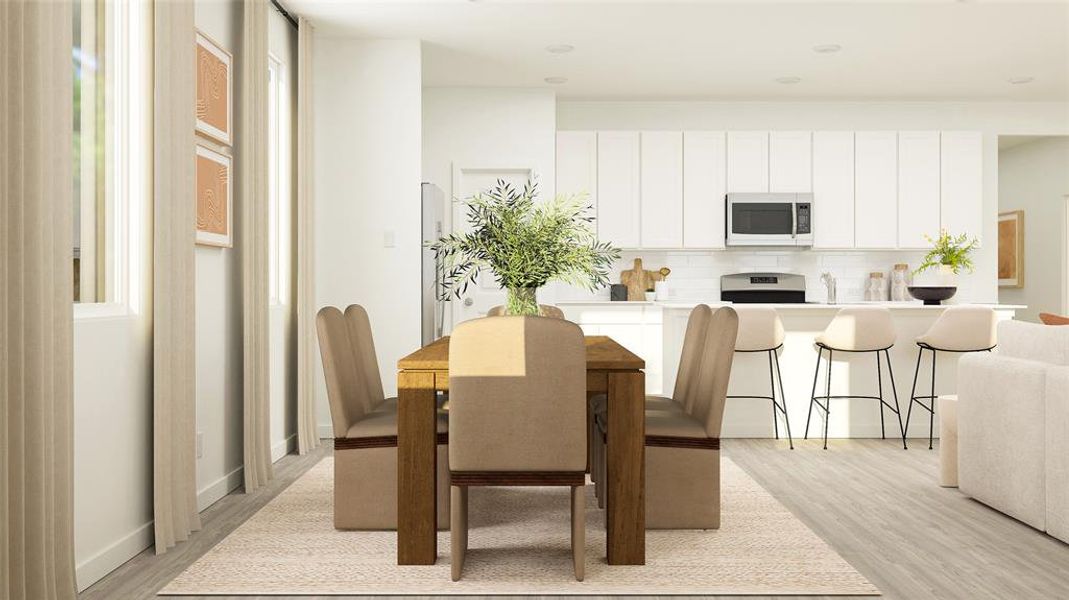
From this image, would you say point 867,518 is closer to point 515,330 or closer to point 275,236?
point 515,330

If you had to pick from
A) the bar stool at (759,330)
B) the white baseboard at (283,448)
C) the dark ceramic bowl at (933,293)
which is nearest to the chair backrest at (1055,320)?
the bar stool at (759,330)

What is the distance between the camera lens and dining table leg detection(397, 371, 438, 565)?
9.44 feet

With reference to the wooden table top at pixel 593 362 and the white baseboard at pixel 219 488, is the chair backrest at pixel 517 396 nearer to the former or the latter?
the wooden table top at pixel 593 362

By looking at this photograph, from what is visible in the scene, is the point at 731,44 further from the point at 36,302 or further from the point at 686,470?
the point at 36,302

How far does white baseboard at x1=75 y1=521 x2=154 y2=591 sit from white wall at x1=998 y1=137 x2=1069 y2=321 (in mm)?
8550

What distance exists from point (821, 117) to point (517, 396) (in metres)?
6.13

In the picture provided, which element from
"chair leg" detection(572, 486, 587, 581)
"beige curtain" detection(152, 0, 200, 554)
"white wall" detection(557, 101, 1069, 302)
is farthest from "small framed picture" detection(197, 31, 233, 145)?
"white wall" detection(557, 101, 1069, 302)

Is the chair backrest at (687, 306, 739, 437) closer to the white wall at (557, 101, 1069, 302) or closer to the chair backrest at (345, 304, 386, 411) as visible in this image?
the chair backrest at (345, 304, 386, 411)

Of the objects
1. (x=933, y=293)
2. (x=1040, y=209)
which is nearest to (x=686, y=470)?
(x=933, y=293)

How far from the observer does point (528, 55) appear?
6.11 metres

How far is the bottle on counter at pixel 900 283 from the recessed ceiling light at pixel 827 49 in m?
2.60

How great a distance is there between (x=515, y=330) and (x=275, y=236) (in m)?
2.96

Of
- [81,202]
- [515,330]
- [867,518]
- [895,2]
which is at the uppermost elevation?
[895,2]

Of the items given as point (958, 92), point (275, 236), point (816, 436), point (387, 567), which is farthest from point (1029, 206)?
point (387, 567)
